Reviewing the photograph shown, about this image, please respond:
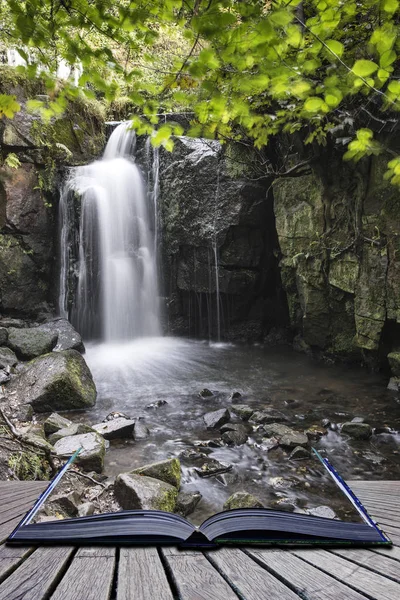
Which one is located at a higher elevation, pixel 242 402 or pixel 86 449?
pixel 86 449

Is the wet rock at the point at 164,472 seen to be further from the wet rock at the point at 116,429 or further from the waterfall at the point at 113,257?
the waterfall at the point at 113,257

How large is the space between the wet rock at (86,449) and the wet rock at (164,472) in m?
0.60

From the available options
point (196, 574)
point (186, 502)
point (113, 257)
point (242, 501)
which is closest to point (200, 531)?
point (196, 574)

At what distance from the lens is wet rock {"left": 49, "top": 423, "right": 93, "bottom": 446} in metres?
4.83

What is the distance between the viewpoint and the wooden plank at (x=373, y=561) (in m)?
1.15

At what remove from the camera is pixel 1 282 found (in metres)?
10.2

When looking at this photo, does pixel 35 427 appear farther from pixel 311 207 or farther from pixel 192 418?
pixel 311 207

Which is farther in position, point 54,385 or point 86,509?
point 54,385

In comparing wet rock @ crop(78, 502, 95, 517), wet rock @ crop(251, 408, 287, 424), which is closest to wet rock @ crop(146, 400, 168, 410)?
wet rock @ crop(251, 408, 287, 424)

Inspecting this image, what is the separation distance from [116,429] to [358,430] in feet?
11.6

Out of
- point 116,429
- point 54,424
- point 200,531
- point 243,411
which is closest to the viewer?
point 200,531

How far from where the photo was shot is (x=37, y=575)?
1.11 meters

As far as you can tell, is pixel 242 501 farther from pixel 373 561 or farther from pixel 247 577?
pixel 247 577

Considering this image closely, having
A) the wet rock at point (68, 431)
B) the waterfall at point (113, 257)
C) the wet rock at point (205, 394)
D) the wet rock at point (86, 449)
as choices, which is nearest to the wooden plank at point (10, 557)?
the wet rock at point (86, 449)
